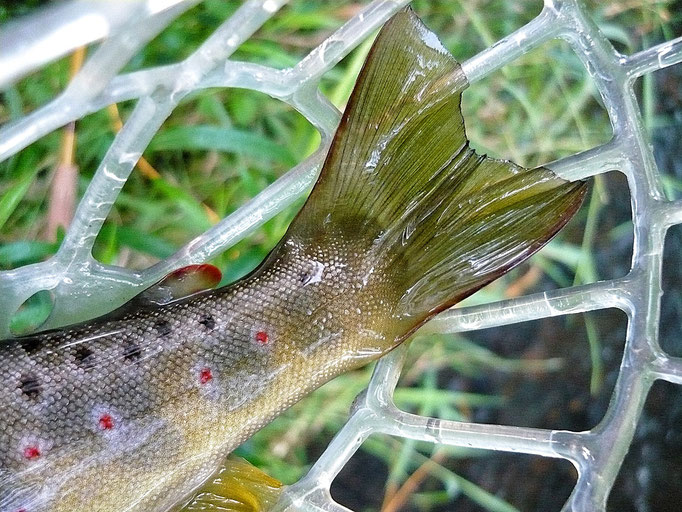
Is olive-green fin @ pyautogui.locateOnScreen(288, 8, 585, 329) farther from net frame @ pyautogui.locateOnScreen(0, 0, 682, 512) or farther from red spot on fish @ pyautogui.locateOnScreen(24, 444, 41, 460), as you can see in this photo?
red spot on fish @ pyautogui.locateOnScreen(24, 444, 41, 460)

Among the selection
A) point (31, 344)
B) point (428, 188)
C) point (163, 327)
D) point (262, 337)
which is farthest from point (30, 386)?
point (428, 188)

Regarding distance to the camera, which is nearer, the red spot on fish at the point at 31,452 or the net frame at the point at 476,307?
the red spot on fish at the point at 31,452

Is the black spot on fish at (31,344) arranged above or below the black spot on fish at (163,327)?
below

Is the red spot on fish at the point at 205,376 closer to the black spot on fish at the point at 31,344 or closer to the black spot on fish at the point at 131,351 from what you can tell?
the black spot on fish at the point at 131,351

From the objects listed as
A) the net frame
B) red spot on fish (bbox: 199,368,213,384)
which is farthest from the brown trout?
the net frame

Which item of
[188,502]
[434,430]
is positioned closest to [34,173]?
[188,502]

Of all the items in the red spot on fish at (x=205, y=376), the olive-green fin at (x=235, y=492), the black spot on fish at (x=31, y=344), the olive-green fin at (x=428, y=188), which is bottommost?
the olive-green fin at (x=235, y=492)

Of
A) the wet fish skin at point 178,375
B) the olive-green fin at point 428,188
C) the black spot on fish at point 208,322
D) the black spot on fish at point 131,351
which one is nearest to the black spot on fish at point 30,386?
the wet fish skin at point 178,375

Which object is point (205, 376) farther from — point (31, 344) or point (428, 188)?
point (428, 188)
